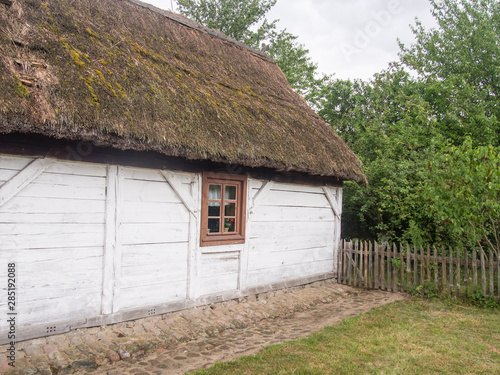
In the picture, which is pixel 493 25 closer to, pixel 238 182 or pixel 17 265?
pixel 238 182

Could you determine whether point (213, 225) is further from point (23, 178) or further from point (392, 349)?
point (392, 349)

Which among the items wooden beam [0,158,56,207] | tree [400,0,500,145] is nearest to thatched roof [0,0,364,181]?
wooden beam [0,158,56,207]

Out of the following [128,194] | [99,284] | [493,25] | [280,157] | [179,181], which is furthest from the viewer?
[493,25]

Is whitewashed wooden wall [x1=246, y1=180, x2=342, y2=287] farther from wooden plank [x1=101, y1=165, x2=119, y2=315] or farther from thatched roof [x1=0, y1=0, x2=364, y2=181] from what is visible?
wooden plank [x1=101, y1=165, x2=119, y2=315]

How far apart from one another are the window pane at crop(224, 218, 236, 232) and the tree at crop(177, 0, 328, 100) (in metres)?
12.6

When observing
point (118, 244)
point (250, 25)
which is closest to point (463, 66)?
point (250, 25)

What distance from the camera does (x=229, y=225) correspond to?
672 cm

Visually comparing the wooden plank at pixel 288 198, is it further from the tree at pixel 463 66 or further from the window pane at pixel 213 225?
the tree at pixel 463 66

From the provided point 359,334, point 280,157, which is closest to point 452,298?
point 359,334

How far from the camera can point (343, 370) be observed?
4156 millimetres

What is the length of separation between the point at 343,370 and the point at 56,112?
425cm

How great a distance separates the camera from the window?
Result: 6.21 m

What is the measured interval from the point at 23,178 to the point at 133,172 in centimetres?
139

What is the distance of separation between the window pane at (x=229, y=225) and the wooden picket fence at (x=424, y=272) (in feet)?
11.8
